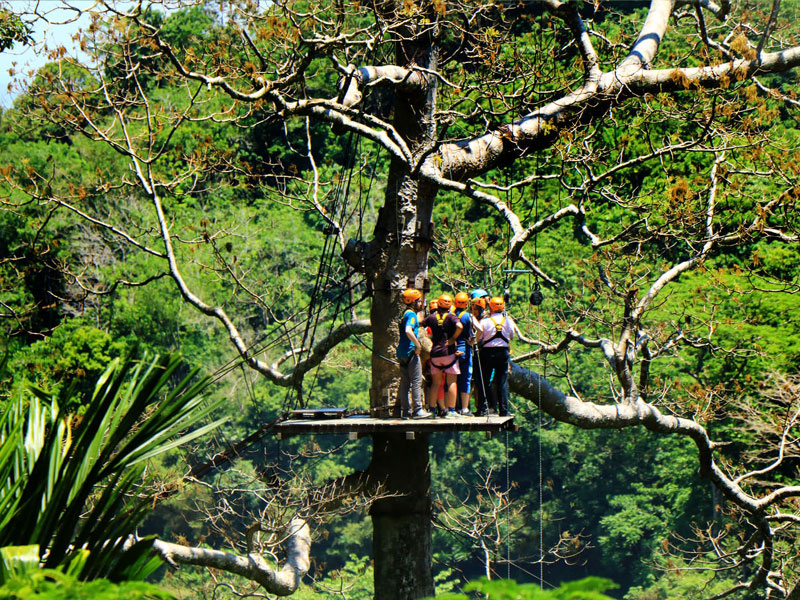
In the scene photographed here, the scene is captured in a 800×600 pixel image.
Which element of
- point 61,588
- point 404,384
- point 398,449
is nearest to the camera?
point 61,588

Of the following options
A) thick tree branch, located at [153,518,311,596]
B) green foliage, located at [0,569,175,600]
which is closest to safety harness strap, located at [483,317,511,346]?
thick tree branch, located at [153,518,311,596]

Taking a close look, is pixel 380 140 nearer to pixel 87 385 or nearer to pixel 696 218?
pixel 696 218

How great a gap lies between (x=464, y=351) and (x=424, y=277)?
1.50m

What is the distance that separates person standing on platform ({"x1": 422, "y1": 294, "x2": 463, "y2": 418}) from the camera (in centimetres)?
938

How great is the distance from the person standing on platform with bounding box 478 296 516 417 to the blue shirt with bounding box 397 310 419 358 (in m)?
0.84

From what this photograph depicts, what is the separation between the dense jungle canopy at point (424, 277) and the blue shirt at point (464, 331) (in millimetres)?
1136

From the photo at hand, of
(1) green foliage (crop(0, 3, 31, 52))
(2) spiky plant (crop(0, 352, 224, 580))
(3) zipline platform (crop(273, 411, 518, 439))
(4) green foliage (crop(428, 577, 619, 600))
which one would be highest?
(1) green foliage (crop(0, 3, 31, 52))

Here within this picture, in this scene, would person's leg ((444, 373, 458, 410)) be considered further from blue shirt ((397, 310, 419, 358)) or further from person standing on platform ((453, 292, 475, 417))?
blue shirt ((397, 310, 419, 358))

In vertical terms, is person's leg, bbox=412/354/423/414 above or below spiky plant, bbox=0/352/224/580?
above

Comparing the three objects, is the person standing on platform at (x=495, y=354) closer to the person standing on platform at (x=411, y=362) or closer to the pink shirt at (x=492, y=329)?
the pink shirt at (x=492, y=329)

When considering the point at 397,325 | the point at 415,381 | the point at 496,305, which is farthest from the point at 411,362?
the point at 397,325

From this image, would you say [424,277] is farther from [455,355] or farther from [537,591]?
[537,591]

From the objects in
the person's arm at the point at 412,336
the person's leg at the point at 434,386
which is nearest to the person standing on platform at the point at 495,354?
the person's leg at the point at 434,386

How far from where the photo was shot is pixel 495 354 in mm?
9727
